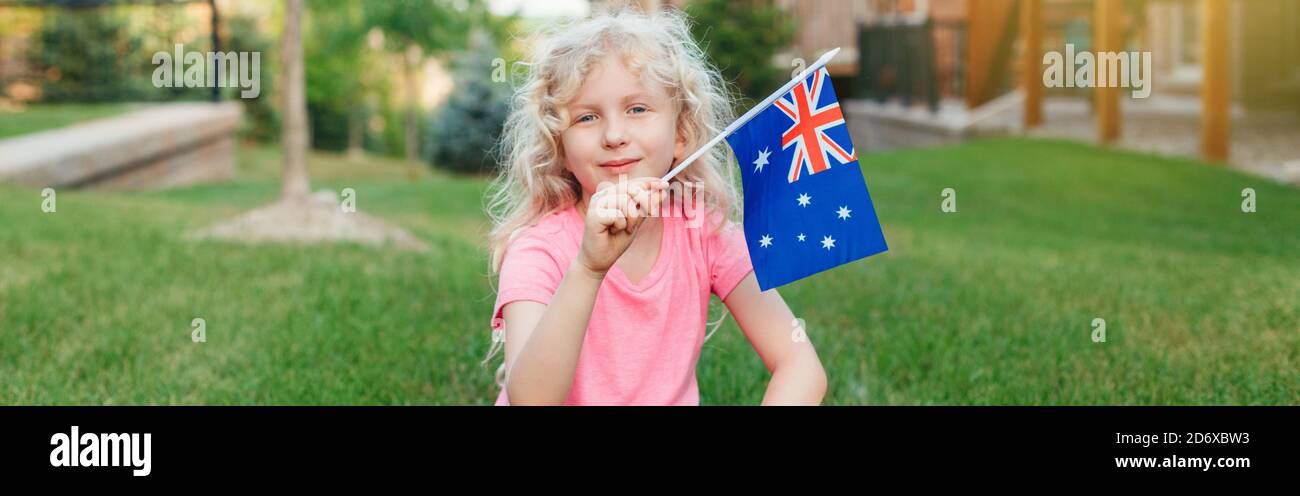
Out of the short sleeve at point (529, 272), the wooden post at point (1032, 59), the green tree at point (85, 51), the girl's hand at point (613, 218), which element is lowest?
the short sleeve at point (529, 272)

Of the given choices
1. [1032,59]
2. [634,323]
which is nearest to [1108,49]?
[1032,59]

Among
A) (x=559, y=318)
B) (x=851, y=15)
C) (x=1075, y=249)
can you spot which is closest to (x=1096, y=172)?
(x=1075, y=249)

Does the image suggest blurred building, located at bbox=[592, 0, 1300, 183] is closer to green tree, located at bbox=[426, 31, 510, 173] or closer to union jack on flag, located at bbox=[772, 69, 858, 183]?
green tree, located at bbox=[426, 31, 510, 173]

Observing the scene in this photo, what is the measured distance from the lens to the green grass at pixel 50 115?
1231cm

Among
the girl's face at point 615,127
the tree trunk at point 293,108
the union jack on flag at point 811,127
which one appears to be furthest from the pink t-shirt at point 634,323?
the tree trunk at point 293,108

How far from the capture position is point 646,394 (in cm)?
234

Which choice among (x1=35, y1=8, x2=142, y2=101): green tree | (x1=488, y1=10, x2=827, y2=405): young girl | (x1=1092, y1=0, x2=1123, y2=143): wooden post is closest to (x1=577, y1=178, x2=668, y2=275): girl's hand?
(x1=488, y1=10, x2=827, y2=405): young girl

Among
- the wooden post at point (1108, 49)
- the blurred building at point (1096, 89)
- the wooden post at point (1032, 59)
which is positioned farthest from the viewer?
the wooden post at point (1032, 59)

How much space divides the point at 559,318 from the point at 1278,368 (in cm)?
251

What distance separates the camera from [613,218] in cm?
191

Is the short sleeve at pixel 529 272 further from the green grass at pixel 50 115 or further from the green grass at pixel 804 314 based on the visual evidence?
the green grass at pixel 50 115

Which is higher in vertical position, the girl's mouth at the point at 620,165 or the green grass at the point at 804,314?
the girl's mouth at the point at 620,165

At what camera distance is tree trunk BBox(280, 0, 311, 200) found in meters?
7.15

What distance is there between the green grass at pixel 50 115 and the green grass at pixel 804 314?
514cm
